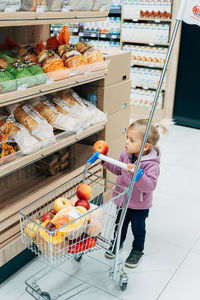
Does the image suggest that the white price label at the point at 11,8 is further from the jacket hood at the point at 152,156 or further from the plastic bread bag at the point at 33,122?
the jacket hood at the point at 152,156

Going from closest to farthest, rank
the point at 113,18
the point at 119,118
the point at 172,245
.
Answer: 1. the point at 172,245
2. the point at 119,118
3. the point at 113,18

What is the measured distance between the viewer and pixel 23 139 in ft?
7.43

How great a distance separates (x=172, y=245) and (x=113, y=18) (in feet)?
14.6

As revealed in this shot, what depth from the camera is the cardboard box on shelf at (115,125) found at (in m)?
3.11

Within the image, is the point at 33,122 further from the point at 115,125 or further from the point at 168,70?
the point at 168,70

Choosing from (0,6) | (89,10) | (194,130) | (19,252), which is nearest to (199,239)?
(19,252)

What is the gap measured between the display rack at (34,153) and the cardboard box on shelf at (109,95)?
0.17 m

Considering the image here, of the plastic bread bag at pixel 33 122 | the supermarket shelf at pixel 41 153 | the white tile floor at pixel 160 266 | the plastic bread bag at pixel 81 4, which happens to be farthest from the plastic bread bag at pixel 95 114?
the white tile floor at pixel 160 266

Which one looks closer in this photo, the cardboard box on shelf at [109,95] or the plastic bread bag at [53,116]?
the plastic bread bag at [53,116]

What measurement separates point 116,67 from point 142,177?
1287 millimetres

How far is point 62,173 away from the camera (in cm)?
300

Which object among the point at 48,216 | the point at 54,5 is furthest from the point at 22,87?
the point at 48,216

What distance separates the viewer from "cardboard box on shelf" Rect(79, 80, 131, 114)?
2.98 metres

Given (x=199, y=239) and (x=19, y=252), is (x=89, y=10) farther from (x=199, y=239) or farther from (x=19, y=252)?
(x=199, y=239)
